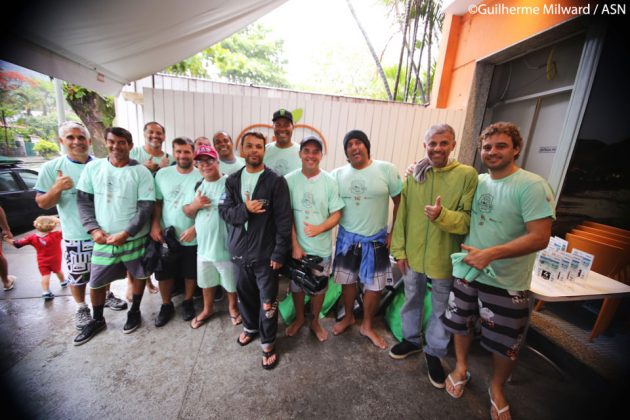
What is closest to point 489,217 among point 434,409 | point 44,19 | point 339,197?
point 339,197

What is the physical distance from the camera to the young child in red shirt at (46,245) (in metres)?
2.80

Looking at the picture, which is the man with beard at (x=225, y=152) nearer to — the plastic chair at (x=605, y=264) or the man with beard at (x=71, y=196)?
the man with beard at (x=71, y=196)

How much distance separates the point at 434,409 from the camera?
1.77 m

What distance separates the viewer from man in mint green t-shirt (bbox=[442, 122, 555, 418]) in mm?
1503

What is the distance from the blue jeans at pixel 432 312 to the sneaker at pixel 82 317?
3.20 m

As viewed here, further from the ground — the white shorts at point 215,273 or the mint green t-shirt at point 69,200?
the mint green t-shirt at point 69,200

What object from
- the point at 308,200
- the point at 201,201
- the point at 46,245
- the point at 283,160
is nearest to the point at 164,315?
the point at 201,201

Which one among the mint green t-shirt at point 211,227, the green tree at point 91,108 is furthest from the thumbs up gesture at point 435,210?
the green tree at point 91,108

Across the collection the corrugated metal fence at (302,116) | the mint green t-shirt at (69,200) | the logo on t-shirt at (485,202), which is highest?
the corrugated metal fence at (302,116)

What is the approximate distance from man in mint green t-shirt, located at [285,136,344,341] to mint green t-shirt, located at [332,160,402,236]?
13 centimetres

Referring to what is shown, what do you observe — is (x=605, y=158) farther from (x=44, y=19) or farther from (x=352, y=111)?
(x=44, y=19)

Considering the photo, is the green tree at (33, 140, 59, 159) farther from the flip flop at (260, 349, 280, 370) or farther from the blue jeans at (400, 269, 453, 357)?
the blue jeans at (400, 269, 453, 357)

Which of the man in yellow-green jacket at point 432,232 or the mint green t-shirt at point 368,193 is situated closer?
the man in yellow-green jacket at point 432,232

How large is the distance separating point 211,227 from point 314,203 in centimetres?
108
